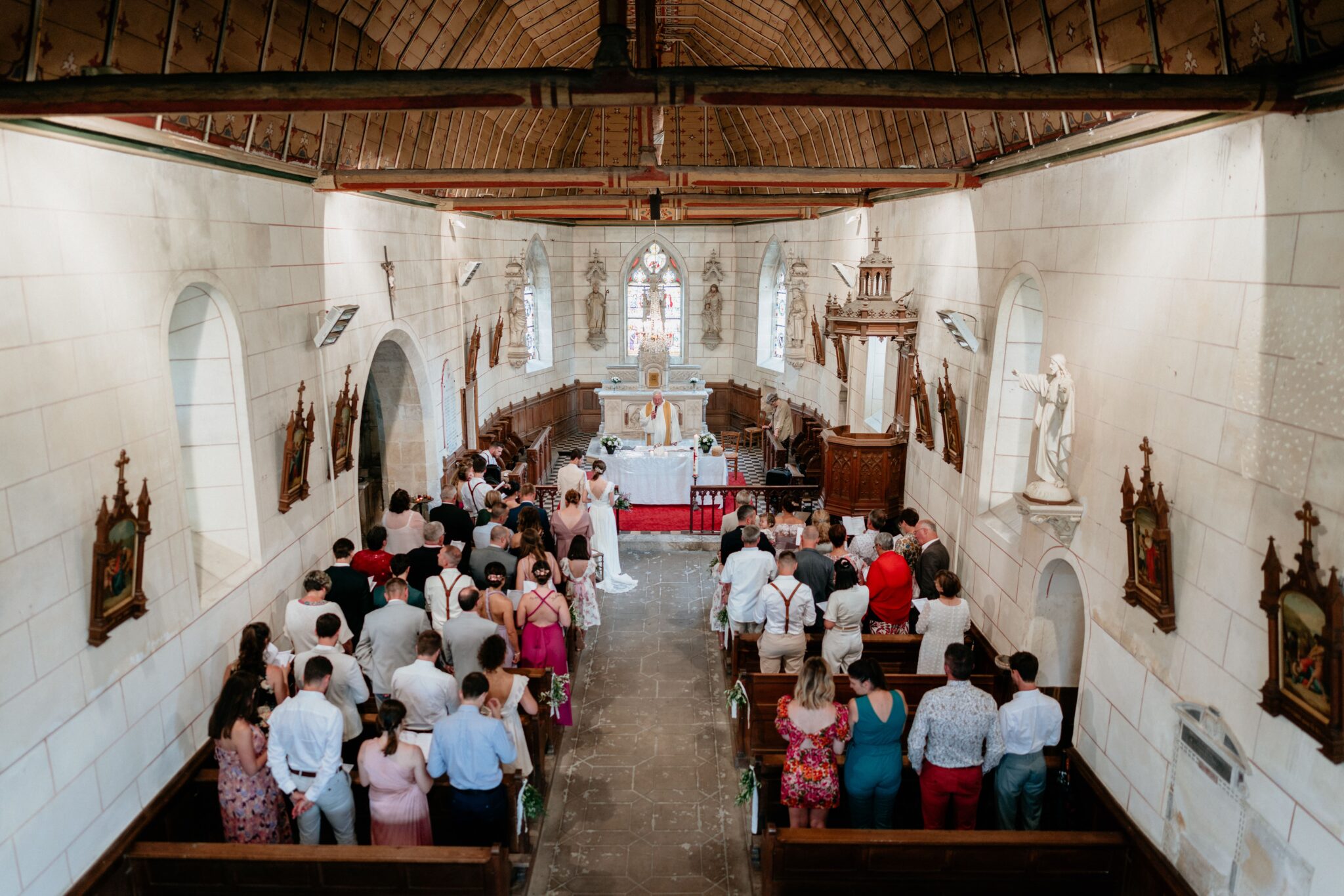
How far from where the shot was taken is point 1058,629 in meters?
7.56

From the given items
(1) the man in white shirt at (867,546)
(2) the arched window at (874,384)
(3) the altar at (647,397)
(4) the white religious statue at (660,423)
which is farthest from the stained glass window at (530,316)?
(1) the man in white shirt at (867,546)

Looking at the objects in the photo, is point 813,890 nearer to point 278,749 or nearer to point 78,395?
point 278,749

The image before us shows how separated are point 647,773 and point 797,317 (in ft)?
38.8

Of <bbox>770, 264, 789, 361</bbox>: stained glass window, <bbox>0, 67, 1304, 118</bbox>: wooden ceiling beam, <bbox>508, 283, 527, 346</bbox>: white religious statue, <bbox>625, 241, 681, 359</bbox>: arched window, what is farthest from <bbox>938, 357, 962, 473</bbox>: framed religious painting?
<bbox>625, 241, 681, 359</bbox>: arched window

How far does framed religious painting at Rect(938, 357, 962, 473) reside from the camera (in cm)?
937

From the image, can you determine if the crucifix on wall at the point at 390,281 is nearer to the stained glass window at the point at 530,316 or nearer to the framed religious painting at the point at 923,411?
the framed religious painting at the point at 923,411

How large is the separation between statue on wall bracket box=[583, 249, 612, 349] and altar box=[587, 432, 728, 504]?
22.5 ft

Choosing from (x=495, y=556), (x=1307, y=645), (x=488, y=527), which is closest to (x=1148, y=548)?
(x=1307, y=645)

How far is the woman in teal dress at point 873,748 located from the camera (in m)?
5.66

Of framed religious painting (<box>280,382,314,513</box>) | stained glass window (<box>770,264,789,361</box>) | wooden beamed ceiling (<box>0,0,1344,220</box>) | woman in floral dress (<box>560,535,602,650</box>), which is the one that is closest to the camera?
wooden beamed ceiling (<box>0,0,1344,220</box>)

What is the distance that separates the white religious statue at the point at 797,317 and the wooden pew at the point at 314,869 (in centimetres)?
1372

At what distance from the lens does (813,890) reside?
19.0 feet

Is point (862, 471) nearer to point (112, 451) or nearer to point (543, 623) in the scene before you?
point (543, 623)

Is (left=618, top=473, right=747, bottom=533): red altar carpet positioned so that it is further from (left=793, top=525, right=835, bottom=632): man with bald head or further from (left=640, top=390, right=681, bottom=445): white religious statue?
(left=793, top=525, right=835, bottom=632): man with bald head
